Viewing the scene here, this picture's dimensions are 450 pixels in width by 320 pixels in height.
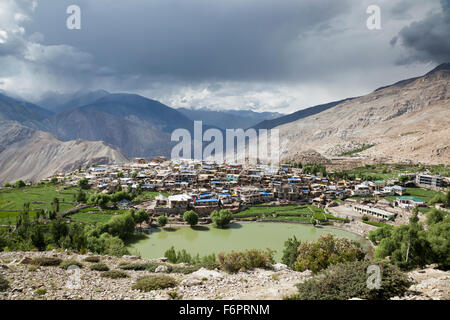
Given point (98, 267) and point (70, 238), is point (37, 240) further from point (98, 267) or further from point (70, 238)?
point (98, 267)

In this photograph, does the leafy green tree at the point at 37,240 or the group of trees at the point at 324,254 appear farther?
the leafy green tree at the point at 37,240

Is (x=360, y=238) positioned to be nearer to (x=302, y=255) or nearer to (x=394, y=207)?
(x=394, y=207)

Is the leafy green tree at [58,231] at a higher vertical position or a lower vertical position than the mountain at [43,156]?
lower

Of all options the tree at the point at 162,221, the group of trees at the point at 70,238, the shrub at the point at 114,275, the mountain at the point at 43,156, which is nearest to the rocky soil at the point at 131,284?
the shrub at the point at 114,275

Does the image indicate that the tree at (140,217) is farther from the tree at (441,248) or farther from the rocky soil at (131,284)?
the tree at (441,248)

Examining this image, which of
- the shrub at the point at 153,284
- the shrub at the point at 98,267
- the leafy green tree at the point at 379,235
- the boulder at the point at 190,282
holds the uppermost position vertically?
the shrub at the point at 153,284

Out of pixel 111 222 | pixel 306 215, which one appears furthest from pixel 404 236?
pixel 111 222

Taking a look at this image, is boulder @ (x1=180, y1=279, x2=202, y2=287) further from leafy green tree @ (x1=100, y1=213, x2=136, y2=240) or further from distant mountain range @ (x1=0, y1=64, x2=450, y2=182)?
distant mountain range @ (x1=0, y1=64, x2=450, y2=182)

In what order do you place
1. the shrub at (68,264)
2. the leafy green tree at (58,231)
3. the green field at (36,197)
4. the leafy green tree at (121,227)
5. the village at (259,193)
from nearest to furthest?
the shrub at (68,264) < the leafy green tree at (58,231) < the leafy green tree at (121,227) < the village at (259,193) < the green field at (36,197)
